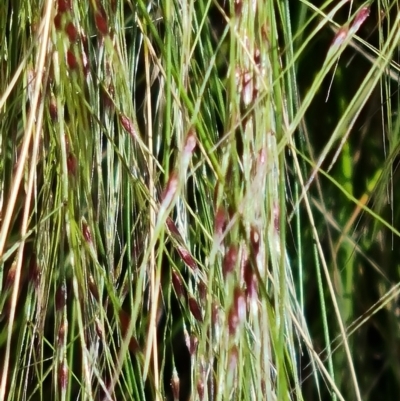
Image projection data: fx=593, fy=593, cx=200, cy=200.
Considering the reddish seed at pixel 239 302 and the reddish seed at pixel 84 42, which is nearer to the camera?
the reddish seed at pixel 239 302

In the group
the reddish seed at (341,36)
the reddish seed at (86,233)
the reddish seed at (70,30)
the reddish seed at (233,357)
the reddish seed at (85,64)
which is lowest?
the reddish seed at (86,233)

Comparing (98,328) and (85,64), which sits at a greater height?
(85,64)

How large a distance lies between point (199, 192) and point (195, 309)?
0.11m

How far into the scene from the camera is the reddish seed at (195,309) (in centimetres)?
49

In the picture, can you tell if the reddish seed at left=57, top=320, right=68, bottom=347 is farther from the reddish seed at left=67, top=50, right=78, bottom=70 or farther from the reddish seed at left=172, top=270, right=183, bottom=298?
the reddish seed at left=67, top=50, right=78, bottom=70

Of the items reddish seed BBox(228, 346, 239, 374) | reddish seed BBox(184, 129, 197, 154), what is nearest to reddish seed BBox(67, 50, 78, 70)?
reddish seed BBox(184, 129, 197, 154)

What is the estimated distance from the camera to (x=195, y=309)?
1.61 ft

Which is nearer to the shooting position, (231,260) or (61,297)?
(231,260)

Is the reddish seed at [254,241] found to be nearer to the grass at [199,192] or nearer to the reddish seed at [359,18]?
the grass at [199,192]

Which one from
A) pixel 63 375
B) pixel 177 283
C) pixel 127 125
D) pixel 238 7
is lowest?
pixel 63 375

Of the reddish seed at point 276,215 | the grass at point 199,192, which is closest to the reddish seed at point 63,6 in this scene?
the grass at point 199,192

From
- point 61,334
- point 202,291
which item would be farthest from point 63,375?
point 202,291

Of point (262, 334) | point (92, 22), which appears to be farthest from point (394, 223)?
point (92, 22)

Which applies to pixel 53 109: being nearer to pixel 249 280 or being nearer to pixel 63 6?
pixel 63 6
